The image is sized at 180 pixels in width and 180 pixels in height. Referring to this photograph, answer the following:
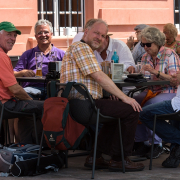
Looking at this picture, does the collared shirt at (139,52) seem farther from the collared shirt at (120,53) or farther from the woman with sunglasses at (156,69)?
the woman with sunglasses at (156,69)

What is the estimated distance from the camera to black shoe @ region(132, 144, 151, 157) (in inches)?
180

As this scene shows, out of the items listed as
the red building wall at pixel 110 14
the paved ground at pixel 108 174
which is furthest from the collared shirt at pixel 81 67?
the red building wall at pixel 110 14

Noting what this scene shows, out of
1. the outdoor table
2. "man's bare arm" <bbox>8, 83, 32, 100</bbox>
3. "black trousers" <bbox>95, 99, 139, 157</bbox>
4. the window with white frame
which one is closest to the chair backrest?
"black trousers" <bbox>95, 99, 139, 157</bbox>

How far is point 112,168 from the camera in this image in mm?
3688

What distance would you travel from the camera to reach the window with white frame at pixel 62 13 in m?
9.65

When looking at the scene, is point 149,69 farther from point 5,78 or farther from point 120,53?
point 5,78

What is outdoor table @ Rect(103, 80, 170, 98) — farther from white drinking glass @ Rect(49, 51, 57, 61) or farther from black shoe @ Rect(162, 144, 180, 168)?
white drinking glass @ Rect(49, 51, 57, 61)

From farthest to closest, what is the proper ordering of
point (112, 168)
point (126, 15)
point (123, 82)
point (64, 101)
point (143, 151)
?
point (126, 15) < point (143, 151) < point (123, 82) < point (112, 168) < point (64, 101)

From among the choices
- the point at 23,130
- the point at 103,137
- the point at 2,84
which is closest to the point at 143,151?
the point at 103,137

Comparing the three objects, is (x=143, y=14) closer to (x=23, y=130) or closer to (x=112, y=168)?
(x=23, y=130)

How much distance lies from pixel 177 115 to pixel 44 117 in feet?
4.32

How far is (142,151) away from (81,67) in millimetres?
1534

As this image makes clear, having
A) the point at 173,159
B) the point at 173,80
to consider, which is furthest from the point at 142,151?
the point at 173,80

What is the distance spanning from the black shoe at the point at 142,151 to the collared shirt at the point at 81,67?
3.88 feet
